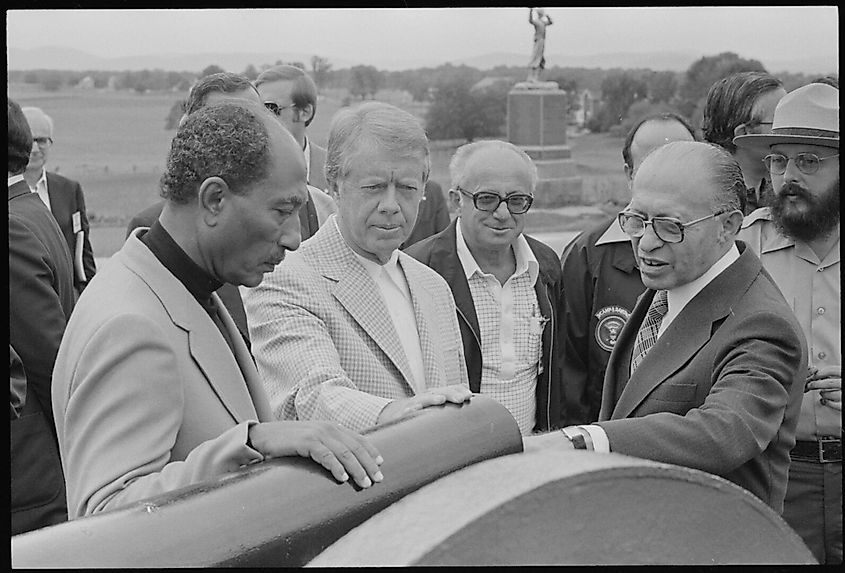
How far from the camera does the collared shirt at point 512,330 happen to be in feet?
11.6

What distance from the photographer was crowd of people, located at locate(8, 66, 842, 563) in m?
1.72

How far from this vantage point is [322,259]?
281cm

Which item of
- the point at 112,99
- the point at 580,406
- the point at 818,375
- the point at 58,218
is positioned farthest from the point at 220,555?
the point at 112,99

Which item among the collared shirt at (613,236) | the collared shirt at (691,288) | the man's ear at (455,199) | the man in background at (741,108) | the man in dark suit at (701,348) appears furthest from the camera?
the man in background at (741,108)

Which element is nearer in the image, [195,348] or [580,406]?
[195,348]

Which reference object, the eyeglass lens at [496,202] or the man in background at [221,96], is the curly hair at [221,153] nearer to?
the man in background at [221,96]

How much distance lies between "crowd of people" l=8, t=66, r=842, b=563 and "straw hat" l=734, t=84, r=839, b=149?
1 cm

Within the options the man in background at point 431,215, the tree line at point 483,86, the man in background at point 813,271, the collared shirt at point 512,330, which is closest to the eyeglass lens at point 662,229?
the man in background at point 813,271

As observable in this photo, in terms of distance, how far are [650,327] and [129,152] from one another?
9.09 meters

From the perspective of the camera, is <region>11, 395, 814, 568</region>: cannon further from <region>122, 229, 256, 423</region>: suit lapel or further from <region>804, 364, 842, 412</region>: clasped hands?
<region>804, 364, 842, 412</region>: clasped hands

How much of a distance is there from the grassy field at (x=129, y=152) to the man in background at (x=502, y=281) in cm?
483

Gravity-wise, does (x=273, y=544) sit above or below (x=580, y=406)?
above

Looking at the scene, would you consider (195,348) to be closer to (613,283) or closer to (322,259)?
(322,259)

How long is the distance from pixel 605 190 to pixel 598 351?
27.8 feet
